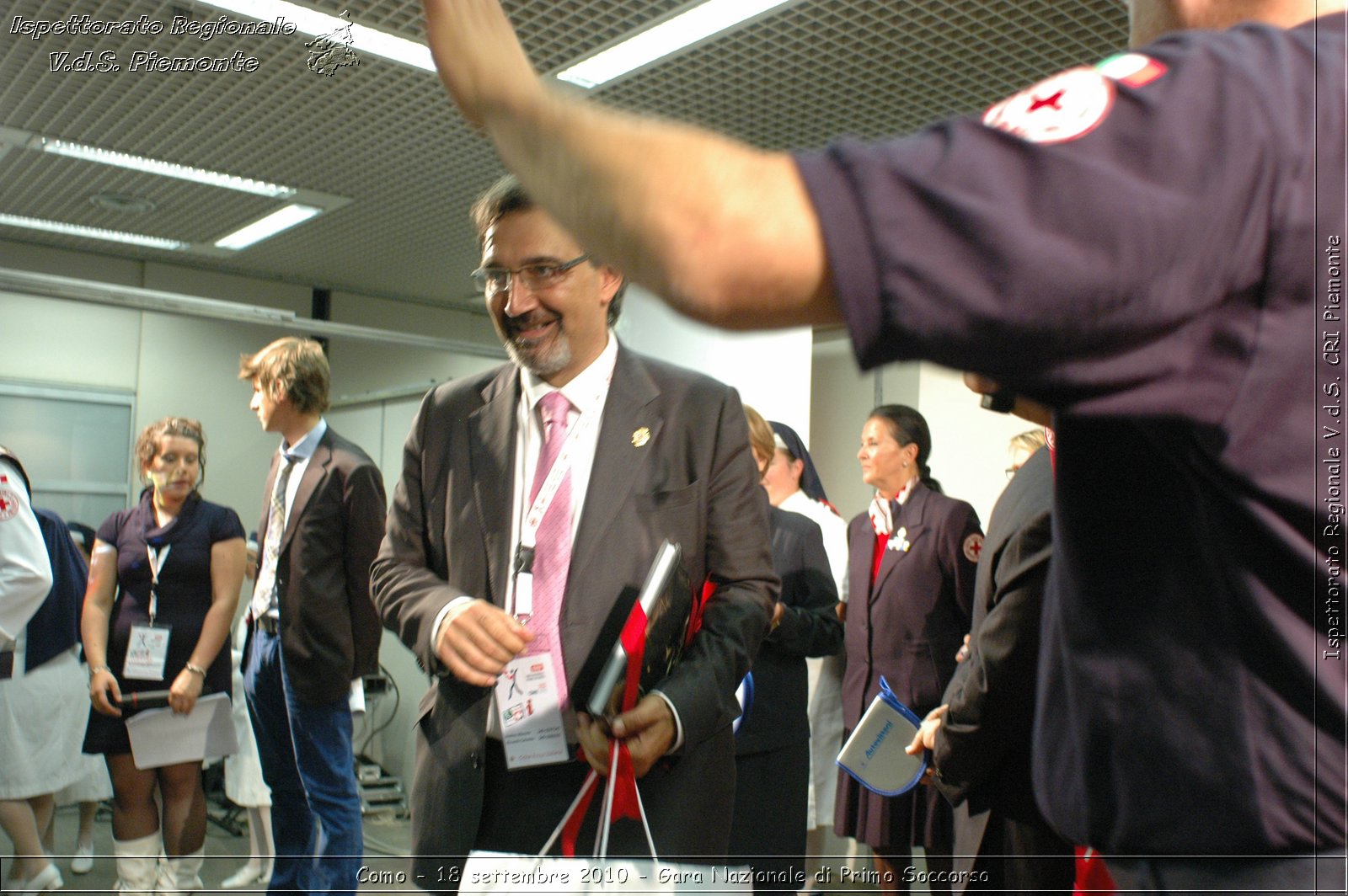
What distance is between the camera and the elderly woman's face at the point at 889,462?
427 cm

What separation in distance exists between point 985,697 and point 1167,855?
4.76 feet

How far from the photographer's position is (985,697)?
2.04m

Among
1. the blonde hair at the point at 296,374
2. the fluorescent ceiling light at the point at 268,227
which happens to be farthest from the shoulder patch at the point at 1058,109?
the fluorescent ceiling light at the point at 268,227

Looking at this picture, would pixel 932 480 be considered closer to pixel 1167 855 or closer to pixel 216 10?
pixel 216 10

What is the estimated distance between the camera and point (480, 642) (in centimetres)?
147

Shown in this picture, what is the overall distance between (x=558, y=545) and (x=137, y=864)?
3.20 metres

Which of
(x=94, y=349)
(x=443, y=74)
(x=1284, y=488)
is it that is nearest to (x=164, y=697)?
(x=94, y=349)

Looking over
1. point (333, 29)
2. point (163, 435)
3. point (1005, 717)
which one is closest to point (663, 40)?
point (333, 29)

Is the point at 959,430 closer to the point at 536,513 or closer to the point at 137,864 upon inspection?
the point at 536,513

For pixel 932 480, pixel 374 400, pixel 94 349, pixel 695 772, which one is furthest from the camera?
pixel 94 349

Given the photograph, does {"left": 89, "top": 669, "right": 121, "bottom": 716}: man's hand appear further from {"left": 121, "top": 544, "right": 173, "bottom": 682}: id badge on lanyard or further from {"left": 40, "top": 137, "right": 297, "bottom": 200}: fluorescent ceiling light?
{"left": 40, "top": 137, "right": 297, "bottom": 200}: fluorescent ceiling light

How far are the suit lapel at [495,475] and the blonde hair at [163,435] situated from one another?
9.31ft

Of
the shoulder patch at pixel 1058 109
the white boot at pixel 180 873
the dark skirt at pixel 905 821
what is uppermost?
the shoulder patch at pixel 1058 109

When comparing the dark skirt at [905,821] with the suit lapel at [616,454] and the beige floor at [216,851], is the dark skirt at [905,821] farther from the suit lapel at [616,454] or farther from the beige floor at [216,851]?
the suit lapel at [616,454]
